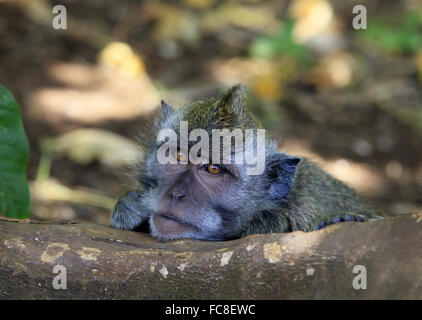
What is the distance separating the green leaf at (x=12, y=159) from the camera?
344 cm

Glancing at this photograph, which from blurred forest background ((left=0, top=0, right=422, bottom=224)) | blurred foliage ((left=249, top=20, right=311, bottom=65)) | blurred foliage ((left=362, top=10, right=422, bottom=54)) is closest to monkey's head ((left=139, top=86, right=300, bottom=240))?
blurred forest background ((left=0, top=0, right=422, bottom=224))

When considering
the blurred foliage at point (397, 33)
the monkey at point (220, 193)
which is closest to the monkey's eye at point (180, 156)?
the monkey at point (220, 193)

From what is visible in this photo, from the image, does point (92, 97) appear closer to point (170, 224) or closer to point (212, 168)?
point (212, 168)

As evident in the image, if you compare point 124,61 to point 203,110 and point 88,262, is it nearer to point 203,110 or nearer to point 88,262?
point 203,110

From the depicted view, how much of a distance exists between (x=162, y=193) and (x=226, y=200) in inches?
15.8

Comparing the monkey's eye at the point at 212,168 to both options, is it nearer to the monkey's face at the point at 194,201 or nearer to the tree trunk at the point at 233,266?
the monkey's face at the point at 194,201

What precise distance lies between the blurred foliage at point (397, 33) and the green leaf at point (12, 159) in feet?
24.8

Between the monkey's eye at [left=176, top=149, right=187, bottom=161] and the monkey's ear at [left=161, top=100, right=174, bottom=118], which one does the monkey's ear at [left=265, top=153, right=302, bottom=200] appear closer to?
the monkey's eye at [left=176, top=149, right=187, bottom=161]

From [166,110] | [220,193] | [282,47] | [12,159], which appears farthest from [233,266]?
[282,47]

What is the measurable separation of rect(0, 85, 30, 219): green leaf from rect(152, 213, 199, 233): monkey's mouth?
0.78 m

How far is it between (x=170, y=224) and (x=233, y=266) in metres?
0.75

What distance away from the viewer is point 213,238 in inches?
141

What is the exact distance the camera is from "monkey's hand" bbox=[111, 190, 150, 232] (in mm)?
3895
